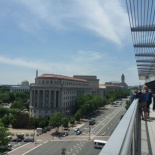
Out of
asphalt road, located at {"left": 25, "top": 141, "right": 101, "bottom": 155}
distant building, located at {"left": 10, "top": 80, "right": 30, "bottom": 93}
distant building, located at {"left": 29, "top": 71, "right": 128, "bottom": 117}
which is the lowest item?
asphalt road, located at {"left": 25, "top": 141, "right": 101, "bottom": 155}

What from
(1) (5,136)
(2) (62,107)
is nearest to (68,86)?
(2) (62,107)

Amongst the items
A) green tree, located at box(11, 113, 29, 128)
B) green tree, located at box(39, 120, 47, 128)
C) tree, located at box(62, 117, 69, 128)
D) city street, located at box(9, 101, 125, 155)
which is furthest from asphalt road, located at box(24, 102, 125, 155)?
A: green tree, located at box(11, 113, 29, 128)

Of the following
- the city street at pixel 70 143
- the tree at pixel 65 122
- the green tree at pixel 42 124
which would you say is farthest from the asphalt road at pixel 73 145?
the green tree at pixel 42 124

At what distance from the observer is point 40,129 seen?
136ft

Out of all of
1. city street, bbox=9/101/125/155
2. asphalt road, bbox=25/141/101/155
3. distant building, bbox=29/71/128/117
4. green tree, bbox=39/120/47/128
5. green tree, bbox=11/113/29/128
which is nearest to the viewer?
asphalt road, bbox=25/141/101/155

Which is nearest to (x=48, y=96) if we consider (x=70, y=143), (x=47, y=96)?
(x=47, y=96)

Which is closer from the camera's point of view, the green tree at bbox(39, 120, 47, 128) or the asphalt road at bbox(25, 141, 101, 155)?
the asphalt road at bbox(25, 141, 101, 155)

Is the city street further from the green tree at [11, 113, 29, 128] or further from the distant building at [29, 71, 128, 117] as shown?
the distant building at [29, 71, 128, 117]

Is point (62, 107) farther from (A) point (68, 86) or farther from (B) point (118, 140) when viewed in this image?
(B) point (118, 140)

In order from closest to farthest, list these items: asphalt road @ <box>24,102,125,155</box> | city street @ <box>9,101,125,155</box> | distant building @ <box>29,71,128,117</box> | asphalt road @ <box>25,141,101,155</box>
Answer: asphalt road @ <box>25,141,101,155</box> < asphalt road @ <box>24,102,125,155</box> < city street @ <box>9,101,125,155</box> < distant building @ <box>29,71,128,117</box>

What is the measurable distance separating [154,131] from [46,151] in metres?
25.2

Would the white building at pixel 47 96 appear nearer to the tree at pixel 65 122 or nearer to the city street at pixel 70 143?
the tree at pixel 65 122

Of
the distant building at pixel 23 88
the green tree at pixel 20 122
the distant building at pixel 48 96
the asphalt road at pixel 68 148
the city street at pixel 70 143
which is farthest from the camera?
the distant building at pixel 23 88

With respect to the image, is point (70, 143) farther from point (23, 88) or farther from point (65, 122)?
point (23, 88)
